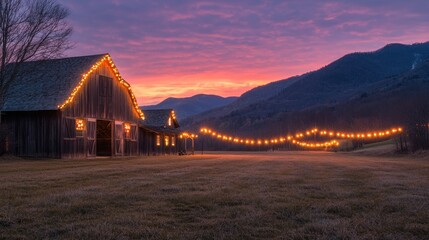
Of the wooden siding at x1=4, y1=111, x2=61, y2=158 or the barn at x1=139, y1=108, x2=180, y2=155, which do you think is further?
the barn at x1=139, y1=108, x2=180, y2=155

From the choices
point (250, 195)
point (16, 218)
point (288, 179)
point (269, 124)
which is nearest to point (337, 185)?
point (288, 179)

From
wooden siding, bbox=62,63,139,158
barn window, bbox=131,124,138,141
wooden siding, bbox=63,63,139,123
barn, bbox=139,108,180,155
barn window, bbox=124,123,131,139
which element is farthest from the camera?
barn, bbox=139,108,180,155

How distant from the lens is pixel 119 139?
41.2m

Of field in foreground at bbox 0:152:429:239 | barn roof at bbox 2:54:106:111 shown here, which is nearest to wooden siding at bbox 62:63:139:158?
barn roof at bbox 2:54:106:111

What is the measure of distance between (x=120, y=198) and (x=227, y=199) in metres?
2.57

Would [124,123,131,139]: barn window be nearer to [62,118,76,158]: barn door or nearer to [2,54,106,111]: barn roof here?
[2,54,106,111]: barn roof

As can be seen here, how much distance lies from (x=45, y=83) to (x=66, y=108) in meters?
3.59

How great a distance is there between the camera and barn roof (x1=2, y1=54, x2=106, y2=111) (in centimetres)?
3366

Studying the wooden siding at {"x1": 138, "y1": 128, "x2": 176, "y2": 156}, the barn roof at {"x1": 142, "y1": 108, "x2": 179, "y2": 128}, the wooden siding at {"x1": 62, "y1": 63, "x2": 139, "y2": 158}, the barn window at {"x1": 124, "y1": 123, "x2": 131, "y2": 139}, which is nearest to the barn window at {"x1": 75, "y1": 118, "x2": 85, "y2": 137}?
the wooden siding at {"x1": 62, "y1": 63, "x2": 139, "y2": 158}

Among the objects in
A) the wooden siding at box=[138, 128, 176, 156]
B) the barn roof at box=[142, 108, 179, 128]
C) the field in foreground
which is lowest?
the field in foreground

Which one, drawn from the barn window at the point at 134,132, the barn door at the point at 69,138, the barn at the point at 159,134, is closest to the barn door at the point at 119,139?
the barn window at the point at 134,132

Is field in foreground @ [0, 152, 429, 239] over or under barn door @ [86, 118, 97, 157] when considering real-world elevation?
under

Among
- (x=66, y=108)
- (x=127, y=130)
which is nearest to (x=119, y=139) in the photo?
(x=127, y=130)

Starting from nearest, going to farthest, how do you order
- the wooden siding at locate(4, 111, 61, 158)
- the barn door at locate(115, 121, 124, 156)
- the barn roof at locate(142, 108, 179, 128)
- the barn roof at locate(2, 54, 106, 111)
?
the wooden siding at locate(4, 111, 61, 158) → the barn roof at locate(2, 54, 106, 111) → the barn door at locate(115, 121, 124, 156) → the barn roof at locate(142, 108, 179, 128)
